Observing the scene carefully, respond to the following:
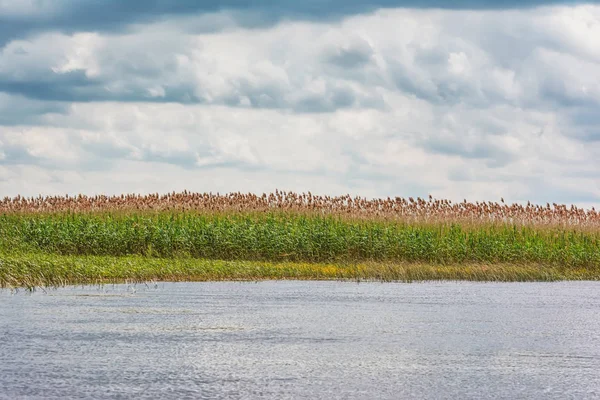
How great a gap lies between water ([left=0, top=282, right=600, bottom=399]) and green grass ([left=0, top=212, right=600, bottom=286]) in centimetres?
826

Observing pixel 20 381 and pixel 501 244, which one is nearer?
pixel 20 381

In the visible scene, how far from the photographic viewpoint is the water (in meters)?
10.5

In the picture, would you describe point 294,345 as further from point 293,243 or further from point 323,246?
point 323,246

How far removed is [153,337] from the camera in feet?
47.7

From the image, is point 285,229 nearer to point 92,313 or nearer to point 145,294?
point 145,294

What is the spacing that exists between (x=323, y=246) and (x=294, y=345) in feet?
66.0

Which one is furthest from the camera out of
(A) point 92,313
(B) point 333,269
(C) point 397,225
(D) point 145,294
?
(C) point 397,225

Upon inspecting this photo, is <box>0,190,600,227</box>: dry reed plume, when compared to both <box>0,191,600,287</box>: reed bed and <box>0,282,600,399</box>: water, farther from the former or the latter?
<box>0,282,600,399</box>: water

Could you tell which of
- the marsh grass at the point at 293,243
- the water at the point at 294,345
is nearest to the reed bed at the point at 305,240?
the marsh grass at the point at 293,243

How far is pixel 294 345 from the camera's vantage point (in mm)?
13859

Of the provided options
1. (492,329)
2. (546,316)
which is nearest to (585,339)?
(492,329)

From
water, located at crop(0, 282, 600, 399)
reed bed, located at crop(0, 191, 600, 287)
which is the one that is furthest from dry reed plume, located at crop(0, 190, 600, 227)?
water, located at crop(0, 282, 600, 399)

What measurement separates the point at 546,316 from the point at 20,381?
1196 centimetres

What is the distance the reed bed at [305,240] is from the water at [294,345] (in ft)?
22.6
